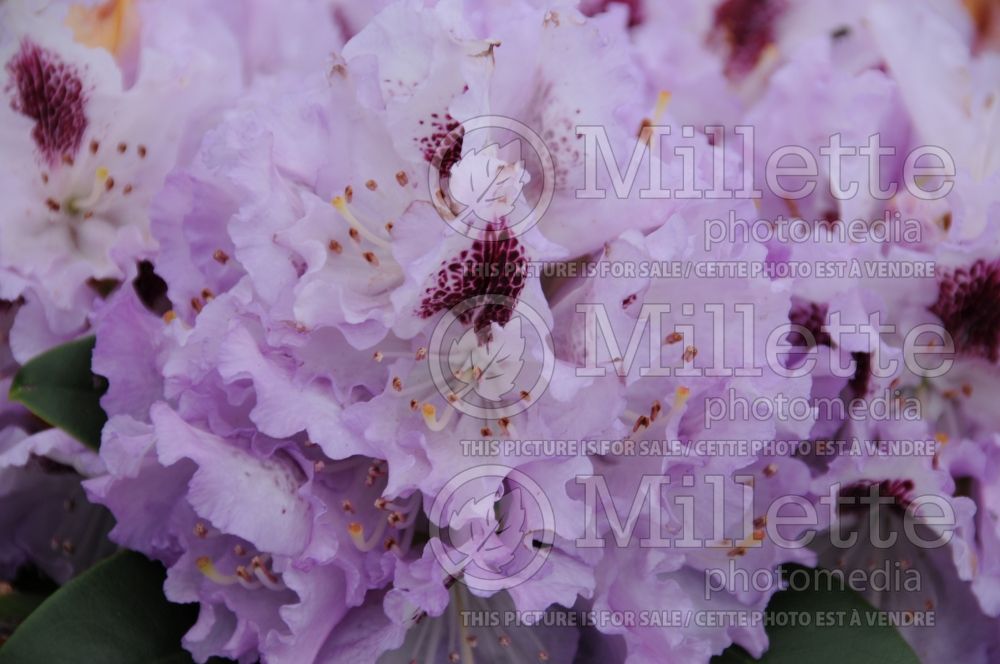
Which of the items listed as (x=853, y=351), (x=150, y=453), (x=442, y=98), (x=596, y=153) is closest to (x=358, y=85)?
(x=442, y=98)

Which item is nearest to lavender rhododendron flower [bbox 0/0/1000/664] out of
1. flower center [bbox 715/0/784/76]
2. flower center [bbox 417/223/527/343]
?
flower center [bbox 417/223/527/343]

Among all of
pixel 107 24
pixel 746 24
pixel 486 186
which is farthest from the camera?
pixel 746 24

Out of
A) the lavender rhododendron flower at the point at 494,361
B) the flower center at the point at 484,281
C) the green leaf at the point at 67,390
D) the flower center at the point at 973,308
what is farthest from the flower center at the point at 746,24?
the green leaf at the point at 67,390

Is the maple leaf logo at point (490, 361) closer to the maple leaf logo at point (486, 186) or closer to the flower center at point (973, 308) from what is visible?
the maple leaf logo at point (486, 186)

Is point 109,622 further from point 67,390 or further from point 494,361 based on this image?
point 494,361

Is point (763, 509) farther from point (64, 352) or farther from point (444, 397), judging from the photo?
point (64, 352)

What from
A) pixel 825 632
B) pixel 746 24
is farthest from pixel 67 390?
pixel 746 24

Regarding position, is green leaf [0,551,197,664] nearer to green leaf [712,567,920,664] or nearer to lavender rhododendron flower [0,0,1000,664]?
lavender rhododendron flower [0,0,1000,664]
